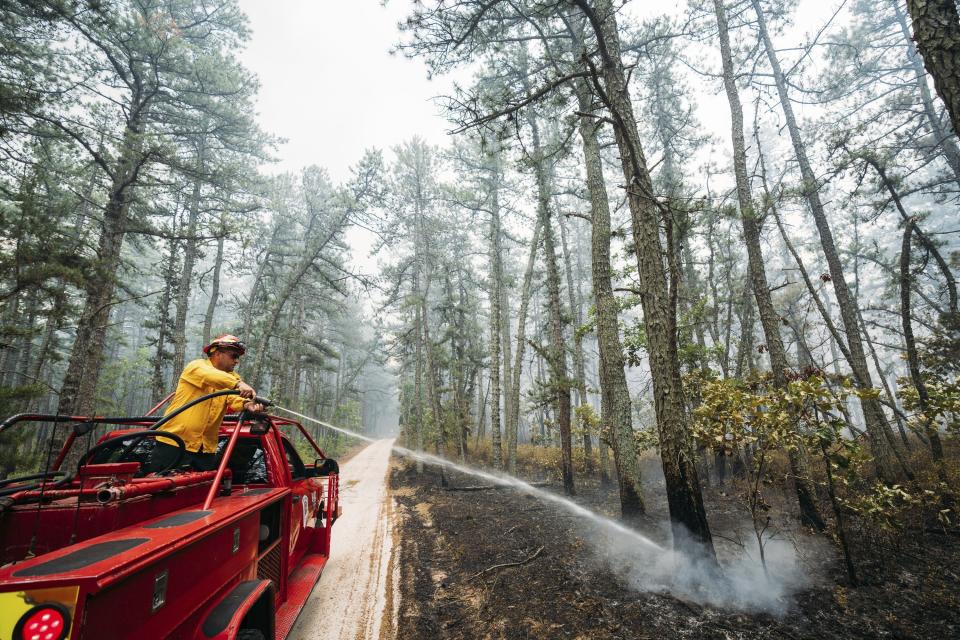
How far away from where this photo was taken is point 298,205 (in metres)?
26.1

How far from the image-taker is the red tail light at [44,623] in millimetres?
1472

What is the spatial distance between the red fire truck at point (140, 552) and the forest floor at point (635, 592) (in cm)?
185

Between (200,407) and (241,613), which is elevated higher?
(200,407)

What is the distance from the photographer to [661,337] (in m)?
5.32

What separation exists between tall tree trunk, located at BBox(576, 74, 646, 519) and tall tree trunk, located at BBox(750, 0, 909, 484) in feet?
13.2

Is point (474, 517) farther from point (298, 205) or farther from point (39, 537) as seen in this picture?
point (298, 205)

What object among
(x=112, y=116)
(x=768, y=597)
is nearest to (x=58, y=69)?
(x=112, y=116)

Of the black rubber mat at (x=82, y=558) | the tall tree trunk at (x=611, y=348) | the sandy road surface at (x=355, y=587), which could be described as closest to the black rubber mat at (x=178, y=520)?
the black rubber mat at (x=82, y=558)

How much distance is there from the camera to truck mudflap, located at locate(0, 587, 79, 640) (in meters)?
1.47

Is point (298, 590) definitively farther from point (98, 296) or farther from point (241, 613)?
point (98, 296)

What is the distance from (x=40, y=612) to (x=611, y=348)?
823 cm

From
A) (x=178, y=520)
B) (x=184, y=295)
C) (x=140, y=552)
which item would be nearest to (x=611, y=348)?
(x=178, y=520)

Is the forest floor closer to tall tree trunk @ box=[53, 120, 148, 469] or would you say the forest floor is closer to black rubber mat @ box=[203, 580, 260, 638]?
black rubber mat @ box=[203, 580, 260, 638]

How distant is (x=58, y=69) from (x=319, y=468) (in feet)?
45.5
